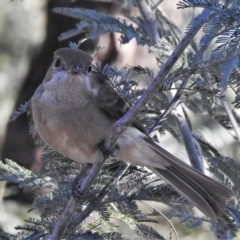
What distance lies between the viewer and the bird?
2635 millimetres

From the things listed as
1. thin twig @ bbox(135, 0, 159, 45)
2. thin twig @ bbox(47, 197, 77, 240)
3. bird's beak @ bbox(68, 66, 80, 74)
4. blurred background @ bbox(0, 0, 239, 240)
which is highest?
thin twig @ bbox(135, 0, 159, 45)

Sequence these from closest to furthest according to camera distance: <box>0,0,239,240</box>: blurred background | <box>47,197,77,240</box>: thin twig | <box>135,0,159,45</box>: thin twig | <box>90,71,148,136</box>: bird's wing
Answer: <box>47,197,77,240</box>: thin twig, <box>90,71,148,136</box>: bird's wing, <box>135,0,159,45</box>: thin twig, <box>0,0,239,240</box>: blurred background

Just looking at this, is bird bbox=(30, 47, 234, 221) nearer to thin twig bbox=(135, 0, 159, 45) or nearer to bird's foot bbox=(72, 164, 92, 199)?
bird's foot bbox=(72, 164, 92, 199)

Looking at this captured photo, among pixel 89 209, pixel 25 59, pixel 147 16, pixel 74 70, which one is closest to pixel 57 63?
pixel 74 70

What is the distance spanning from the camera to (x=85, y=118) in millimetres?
2668

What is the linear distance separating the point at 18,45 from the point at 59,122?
2054 mm

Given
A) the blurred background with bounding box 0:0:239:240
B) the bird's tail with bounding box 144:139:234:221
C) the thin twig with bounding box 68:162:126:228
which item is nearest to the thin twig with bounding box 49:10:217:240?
the thin twig with bounding box 68:162:126:228

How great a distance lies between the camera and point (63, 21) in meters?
4.64

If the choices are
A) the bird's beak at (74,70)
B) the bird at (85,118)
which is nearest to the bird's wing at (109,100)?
the bird at (85,118)

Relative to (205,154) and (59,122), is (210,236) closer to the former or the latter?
(205,154)

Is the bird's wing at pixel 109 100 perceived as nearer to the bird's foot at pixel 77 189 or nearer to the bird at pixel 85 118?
the bird at pixel 85 118

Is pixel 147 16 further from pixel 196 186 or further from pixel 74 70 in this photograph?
pixel 196 186

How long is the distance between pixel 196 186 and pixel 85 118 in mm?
577

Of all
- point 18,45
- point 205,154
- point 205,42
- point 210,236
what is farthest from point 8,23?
point 205,42
